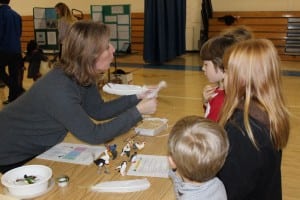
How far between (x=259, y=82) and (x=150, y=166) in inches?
24.2

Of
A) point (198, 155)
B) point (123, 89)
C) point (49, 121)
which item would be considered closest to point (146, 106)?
point (49, 121)

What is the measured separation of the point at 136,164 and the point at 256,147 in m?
0.59

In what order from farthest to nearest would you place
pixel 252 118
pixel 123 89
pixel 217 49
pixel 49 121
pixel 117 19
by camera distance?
pixel 117 19
pixel 123 89
pixel 217 49
pixel 49 121
pixel 252 118

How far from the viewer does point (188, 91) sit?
550 cm

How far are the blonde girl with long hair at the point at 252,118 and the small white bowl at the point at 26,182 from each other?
669 millimetres

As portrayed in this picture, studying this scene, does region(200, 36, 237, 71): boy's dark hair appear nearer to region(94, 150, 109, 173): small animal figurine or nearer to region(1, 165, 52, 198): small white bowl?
region(94, 150, 109, 173): small animal figurine

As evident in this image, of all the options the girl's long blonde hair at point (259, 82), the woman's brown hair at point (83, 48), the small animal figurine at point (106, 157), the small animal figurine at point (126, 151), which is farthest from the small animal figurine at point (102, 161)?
the girl's long blonde hair at point (259, 82)

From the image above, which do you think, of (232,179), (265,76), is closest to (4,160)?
(232,179)

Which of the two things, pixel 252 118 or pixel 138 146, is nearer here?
pixel 252 118

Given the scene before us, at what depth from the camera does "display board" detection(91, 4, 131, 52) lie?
8.95m

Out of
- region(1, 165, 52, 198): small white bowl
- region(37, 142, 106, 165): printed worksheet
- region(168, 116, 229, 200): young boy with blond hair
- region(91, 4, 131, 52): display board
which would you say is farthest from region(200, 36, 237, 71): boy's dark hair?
region(91, 4, 131, 52): display board

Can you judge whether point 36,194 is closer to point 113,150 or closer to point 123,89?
point 113,150

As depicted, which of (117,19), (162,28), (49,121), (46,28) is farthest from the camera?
(46,28)

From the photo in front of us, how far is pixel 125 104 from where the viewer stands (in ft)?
7.14
